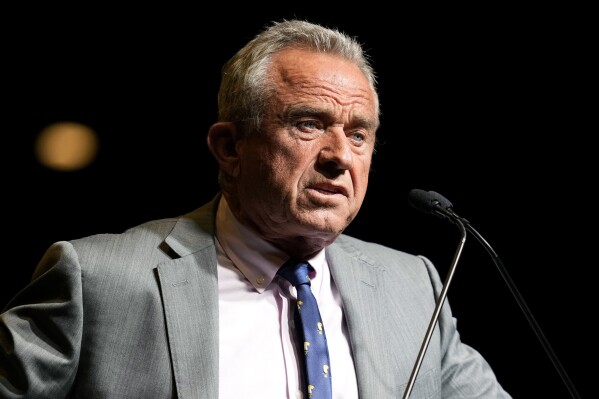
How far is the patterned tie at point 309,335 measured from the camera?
2234 millimetres

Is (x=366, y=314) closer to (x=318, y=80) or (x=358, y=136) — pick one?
(x=358, y=136)

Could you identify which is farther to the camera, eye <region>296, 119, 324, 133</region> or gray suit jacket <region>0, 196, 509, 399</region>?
eye <region>296, 119, 324, 133</region>

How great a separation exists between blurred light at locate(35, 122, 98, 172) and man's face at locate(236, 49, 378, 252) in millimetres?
755

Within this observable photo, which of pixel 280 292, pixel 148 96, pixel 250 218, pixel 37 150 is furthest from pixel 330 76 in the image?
pixel 37 150

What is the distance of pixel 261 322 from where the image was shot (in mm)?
2336

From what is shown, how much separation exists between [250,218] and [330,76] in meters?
0.50

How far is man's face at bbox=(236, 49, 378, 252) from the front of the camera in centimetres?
233

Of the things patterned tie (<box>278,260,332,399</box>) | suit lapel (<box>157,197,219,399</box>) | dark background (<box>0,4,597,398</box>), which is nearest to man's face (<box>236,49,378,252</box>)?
patterned tie (<box>278,260,332,399</box>)

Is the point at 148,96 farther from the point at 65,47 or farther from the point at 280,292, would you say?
the point at 280,292

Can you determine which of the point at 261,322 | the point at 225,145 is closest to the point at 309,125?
the point at 225,145

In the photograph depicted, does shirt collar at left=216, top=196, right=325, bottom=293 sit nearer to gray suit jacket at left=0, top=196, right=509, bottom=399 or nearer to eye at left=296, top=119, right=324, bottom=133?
gray suit jacket at left=0, top=196, right=509, bottom=399

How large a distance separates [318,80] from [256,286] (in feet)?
2.11

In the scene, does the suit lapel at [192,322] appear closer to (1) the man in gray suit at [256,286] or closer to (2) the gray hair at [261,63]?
(1) the man in gray suit at [256,286]

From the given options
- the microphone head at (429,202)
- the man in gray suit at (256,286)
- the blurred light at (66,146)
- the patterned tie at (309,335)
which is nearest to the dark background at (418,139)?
the blurred light at (66,146)
